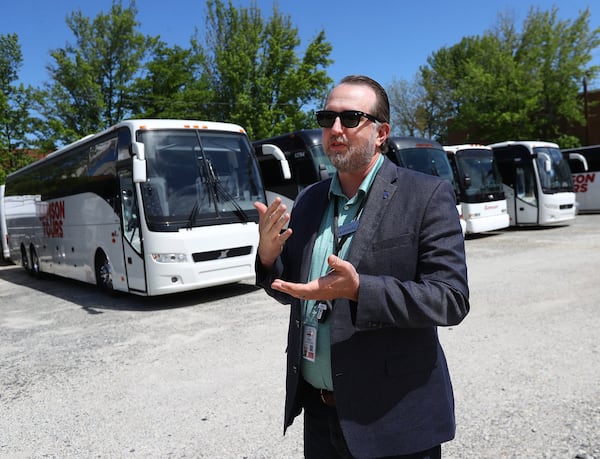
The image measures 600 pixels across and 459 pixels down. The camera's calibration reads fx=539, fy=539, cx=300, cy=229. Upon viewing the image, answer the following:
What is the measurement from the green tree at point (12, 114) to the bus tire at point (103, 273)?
16.1 meters

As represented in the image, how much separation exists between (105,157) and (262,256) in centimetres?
905

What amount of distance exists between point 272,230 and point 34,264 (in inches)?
604

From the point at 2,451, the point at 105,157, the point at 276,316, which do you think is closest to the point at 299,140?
the point at 105,157

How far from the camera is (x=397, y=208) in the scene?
6.29 feet

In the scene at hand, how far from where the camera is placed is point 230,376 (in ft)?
17.4

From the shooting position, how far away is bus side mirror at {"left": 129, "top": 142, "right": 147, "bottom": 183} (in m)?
8.51

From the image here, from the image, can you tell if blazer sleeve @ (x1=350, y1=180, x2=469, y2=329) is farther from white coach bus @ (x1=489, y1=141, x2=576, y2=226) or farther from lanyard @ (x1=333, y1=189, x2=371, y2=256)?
white coach bus @ (x1=489, y1=141, x2=576, y2=226)

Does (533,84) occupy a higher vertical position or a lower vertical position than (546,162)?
higher

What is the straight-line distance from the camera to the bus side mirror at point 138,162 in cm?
851

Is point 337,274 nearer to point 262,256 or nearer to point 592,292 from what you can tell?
point 262,256

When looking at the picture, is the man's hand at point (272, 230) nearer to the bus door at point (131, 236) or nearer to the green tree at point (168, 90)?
the bus door at point (131, 236)

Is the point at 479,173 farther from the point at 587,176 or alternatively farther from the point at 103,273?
the point at 103,273

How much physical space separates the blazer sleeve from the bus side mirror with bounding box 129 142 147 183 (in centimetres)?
721

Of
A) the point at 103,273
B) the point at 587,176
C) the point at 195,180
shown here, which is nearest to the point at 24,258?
the point at 103,273
